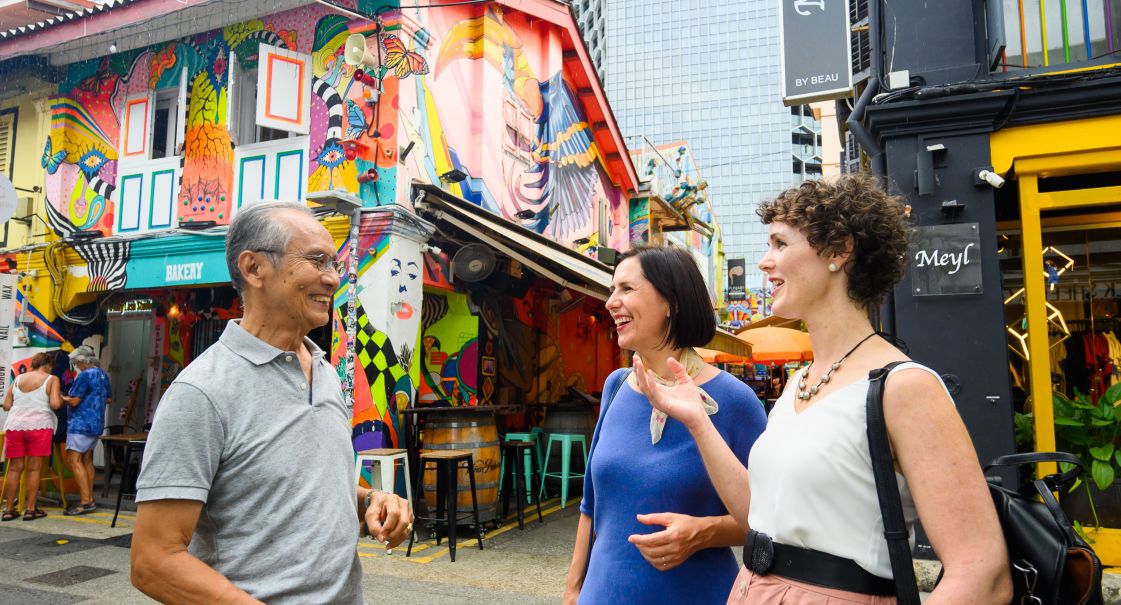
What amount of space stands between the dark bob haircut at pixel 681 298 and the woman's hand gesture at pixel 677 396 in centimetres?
38

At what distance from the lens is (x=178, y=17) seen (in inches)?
333

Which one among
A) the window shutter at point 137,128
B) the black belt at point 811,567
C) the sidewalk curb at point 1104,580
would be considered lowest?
the sidewalk curb at point 1104,580

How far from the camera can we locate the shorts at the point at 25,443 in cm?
789

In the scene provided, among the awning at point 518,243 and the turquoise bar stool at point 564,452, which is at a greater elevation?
the awning at point 518,243

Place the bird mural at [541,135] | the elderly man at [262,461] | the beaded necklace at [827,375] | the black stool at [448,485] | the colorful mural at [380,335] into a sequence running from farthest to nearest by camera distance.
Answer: the bird mural at [541,135] → the colorful mural at [380,335] → the black stool at [448,485] → the beaded necklace at [827,375] → the elderly man at [262,461]

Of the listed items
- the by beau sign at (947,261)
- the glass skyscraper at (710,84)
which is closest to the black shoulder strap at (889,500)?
the by beau sign at (947,261)

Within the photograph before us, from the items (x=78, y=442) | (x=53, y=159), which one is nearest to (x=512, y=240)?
(x=78, y=442)

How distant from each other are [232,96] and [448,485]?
5559 mm

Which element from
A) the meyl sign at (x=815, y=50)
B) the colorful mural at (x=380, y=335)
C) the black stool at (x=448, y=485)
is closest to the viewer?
the black stool at (x=448, y=485)

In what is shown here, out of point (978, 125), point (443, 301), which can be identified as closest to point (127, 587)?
point (443, 301)

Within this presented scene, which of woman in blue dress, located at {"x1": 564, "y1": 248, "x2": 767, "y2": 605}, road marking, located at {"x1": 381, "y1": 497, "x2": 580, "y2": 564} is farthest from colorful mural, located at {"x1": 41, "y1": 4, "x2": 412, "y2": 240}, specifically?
woman in blue dress, located at {"x1": 564, "y1": 248, "x2": 767, "y2": 605}

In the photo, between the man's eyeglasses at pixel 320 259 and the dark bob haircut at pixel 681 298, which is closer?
the man's eyeglasses at pixel 320 259

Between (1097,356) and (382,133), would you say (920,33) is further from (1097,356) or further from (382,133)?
(382,133)

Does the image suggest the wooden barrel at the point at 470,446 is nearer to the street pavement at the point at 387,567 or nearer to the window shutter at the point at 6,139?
the street pavement at the point at 387,567
